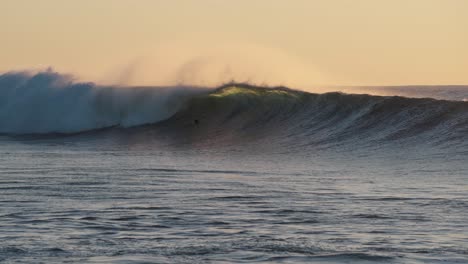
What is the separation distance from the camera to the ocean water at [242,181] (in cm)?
1170

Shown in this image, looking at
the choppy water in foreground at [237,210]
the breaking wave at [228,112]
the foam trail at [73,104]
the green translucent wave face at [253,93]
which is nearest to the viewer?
the choppy water in foreground at [237,210]

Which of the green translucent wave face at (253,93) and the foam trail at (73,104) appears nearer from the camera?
the green translucent wave face at (253,93)

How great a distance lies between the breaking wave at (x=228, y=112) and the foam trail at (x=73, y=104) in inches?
1.4

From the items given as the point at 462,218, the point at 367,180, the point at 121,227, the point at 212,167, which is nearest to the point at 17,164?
the point at 212,167

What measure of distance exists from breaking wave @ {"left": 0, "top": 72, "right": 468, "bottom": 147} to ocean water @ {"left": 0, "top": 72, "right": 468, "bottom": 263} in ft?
0.33

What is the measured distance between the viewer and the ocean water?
1170 cm

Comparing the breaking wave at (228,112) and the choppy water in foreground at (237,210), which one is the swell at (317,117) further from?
the choppy water in foreground at (237,210)

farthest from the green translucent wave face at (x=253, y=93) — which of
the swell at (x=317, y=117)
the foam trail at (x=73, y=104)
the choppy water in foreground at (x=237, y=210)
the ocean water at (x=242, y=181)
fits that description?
the choppy water in foreground at (x=237, y=210)

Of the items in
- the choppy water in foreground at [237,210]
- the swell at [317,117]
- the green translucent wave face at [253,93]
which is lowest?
the choppy water in foreground at [237,210]

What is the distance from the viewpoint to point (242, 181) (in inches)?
755

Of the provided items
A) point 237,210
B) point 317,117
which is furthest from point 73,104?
point 237,210

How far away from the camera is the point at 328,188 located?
17391 mm

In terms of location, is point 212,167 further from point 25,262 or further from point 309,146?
point 25,262

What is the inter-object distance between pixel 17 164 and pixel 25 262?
41.3 feet
